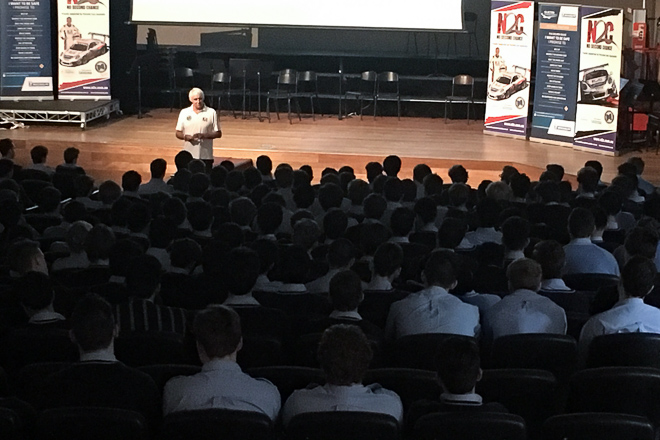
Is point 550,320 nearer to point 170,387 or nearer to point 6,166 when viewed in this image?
point 170,387

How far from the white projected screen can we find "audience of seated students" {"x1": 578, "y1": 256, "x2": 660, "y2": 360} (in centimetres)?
1090

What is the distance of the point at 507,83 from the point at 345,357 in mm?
10838

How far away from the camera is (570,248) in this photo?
5836mm

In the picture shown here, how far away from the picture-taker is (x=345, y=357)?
10.8 ft

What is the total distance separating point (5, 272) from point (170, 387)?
8.36ft

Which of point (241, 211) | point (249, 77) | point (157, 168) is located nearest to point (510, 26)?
point (249, 77)

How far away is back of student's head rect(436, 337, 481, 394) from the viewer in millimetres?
3207

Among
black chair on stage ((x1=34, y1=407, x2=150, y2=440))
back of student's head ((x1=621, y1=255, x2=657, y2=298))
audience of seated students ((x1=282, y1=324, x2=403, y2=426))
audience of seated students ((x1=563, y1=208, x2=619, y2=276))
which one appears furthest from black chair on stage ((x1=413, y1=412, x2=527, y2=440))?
audience of seated students ((x1=563, y1=208, x2=619, y2=276))

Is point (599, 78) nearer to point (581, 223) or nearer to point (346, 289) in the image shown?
point (581, 223)

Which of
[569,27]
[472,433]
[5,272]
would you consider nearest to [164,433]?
[472,433]

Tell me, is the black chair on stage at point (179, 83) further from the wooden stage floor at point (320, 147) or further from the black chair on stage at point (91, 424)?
the black chair on stage at point (91, 424)

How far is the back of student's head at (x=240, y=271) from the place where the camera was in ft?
15.2

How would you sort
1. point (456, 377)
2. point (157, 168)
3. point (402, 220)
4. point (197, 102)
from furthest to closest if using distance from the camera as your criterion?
1. point (197, 102)
2. point (157, 168)
3. point (402, 220)
4. point (456, 377)

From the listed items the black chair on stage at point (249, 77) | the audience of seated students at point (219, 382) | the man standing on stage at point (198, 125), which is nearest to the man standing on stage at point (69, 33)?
the black chair on stage at point (249, 77)
